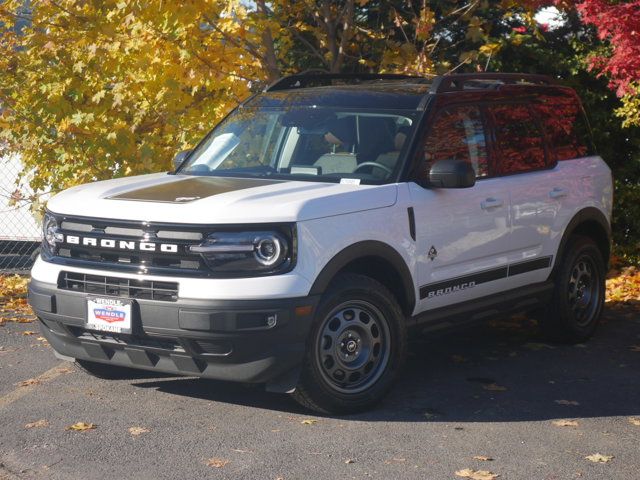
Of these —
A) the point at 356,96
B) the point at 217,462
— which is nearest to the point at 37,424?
the point at 217,462

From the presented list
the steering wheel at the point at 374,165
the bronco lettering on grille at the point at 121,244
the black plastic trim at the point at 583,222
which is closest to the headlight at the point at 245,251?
the bronco lettering on grille at the point at 121,244

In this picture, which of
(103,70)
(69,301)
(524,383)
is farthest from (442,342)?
(103,70)

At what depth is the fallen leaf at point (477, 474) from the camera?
5285mm

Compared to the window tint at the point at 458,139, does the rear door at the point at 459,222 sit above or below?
below

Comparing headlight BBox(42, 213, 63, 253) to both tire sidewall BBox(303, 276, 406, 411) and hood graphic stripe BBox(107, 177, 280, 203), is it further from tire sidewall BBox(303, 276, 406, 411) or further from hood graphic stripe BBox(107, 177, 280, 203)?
tire sidewall BBox(303, 276, 406, 411)

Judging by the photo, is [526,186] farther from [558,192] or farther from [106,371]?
[106,371]

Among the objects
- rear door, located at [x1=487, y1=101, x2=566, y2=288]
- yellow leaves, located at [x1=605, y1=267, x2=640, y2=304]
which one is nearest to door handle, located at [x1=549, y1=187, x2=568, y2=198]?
rear door, located at [x1=487, y1=101, x2=566, y2=288]

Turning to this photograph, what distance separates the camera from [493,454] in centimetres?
566

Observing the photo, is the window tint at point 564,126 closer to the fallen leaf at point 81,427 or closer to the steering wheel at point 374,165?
the steering wheel at point 374,165

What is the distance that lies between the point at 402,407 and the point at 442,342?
206 cm

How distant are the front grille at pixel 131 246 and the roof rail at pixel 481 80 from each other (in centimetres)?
212

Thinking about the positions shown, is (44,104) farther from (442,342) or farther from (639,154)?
(639,154)

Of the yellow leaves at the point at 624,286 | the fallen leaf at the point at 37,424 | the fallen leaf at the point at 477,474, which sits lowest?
the yellow leaves at the point at 624,286

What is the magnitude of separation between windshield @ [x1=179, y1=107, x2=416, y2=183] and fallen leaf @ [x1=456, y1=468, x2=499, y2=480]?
2.04 meters
